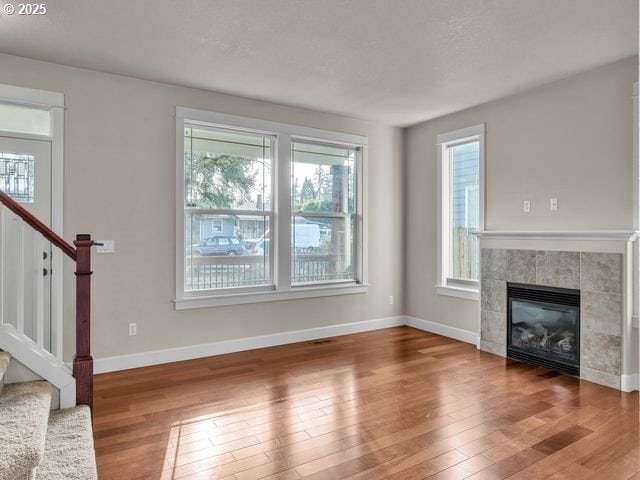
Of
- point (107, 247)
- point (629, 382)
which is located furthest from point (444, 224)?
point (107, 247)

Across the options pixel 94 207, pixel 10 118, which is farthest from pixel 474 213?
pixel 10 118

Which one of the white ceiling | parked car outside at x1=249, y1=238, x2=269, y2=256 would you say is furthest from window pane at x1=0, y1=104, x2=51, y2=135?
parked car outside at x1=249, y1=238, x2=269, y2=256

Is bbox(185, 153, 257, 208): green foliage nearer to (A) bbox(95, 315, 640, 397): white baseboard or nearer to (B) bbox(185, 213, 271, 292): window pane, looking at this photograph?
(B) bbox(185, 213, 271, 292): window pane

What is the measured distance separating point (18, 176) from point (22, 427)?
2208 mm

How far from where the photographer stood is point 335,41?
3090mm

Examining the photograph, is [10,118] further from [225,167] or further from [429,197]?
[429,197]

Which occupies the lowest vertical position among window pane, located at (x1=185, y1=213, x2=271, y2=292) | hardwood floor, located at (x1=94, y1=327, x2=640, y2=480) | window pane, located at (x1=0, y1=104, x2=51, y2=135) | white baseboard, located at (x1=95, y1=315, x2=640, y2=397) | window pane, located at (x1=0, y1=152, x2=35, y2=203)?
hardwood floor, located at (x1=94, y1=327, x2=640, y2=480)

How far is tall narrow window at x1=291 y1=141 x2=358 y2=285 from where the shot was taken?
192 inches

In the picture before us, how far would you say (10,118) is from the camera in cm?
338

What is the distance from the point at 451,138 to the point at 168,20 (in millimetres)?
3411

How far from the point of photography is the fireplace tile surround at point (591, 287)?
11.0 feet

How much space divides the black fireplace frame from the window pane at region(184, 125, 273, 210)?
2785 mm

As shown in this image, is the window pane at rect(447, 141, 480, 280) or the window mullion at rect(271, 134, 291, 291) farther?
the window pane at rect(447, 141, 480, 280)

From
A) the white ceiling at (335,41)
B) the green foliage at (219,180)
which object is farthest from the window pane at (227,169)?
the white ceiling at (335,41)
